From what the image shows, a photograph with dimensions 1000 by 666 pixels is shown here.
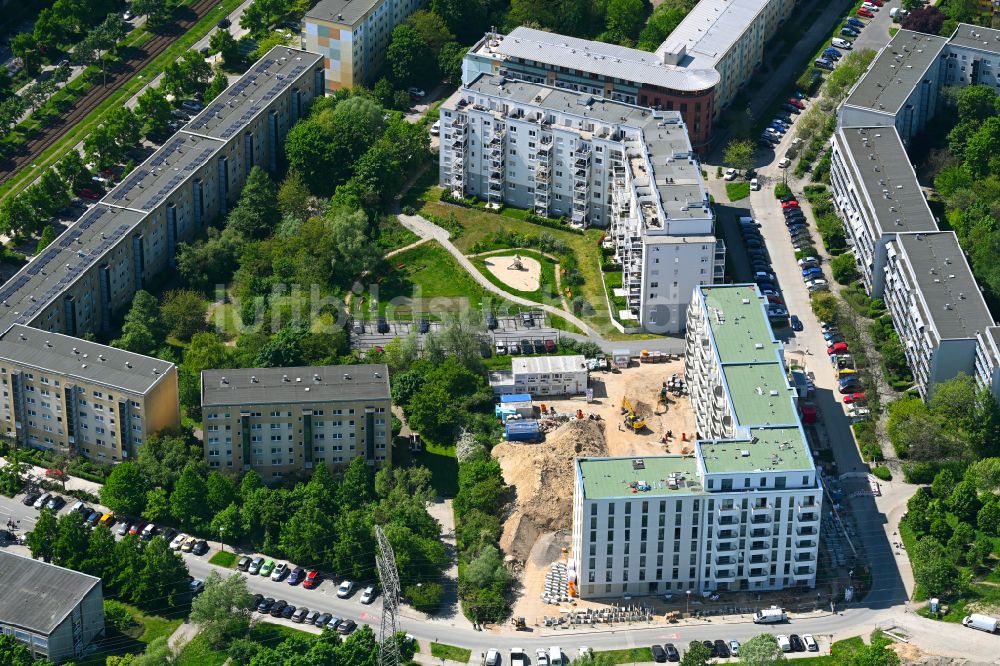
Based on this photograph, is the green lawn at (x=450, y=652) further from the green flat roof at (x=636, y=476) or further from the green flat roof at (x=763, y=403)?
the green flat roof at (x=763, y=403)

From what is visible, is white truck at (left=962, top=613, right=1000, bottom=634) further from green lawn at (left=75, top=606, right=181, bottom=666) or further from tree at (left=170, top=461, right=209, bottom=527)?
tree at (left=170, top=461, right=209, bottom=527)

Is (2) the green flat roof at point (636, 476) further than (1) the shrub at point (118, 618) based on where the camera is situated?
No

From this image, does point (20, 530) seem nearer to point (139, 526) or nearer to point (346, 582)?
Result: point (139, 526)

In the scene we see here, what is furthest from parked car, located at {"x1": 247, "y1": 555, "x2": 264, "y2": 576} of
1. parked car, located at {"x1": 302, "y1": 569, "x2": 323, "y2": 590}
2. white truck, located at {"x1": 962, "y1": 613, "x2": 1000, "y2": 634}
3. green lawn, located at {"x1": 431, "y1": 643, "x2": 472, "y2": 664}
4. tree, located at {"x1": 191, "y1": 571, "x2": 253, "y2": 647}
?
white truck, located at {"x1": 962, "y1": 613, "x2": 1000, "y2": 634}

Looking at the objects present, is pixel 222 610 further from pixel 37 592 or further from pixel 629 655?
pixel 629 655

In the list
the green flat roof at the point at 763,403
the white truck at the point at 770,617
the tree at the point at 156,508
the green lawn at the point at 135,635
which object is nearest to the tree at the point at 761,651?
the white truck at the point at 770,617

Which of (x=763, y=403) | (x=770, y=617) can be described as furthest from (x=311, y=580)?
(x=763, y=403)
